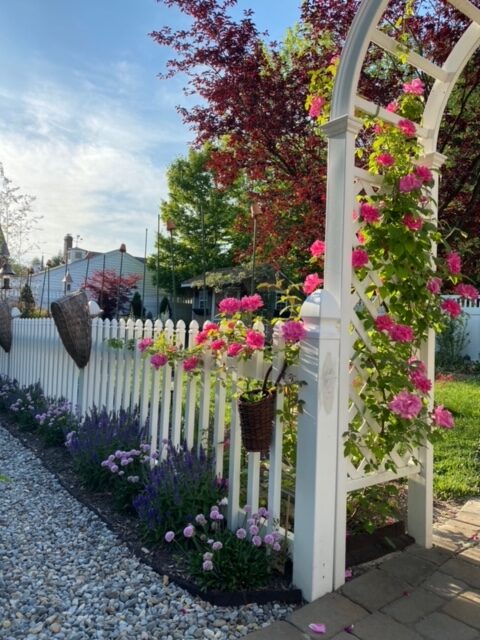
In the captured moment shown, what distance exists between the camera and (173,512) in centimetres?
229

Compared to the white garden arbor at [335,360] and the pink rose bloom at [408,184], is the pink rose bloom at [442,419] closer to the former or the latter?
the white garden arbor at [335,360]

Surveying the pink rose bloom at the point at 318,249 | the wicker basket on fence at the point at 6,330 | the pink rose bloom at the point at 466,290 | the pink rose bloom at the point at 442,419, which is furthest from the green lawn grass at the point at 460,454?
the wicker basket on fence at the point at 6,330

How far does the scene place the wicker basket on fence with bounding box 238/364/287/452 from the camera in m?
1.97

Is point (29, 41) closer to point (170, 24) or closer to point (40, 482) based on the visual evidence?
point (170, 24)

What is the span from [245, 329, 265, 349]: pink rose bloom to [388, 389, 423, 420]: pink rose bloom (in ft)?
2.10

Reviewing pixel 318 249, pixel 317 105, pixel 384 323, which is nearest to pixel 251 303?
pixel 318 249

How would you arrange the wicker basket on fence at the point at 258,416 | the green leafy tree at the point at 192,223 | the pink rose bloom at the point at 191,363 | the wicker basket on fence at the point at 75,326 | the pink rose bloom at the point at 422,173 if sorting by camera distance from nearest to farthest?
the wicker basket on fence at the point at 258,416 < the pink rose bloom at the point at 422,173 < the pink rose bloom at the point at 191,363 < the wicker basket on fence at the point at 75,326 < the green leafy tree at the point at 192,223

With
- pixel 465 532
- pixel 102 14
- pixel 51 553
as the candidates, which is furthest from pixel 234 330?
pixel 102 14

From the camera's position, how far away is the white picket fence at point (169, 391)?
2.24 meters

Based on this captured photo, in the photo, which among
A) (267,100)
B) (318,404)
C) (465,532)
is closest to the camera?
(318,404)

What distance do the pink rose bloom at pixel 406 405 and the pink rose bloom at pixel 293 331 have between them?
19.3 inches

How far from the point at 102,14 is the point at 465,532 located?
19.2 ft

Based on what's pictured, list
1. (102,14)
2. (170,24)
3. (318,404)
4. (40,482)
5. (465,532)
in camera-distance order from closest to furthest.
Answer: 1. (318,404)
2. (465,532)
3. (40,482)
4. (170,24)
5. (102,14)

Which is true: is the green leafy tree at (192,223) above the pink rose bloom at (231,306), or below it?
above
